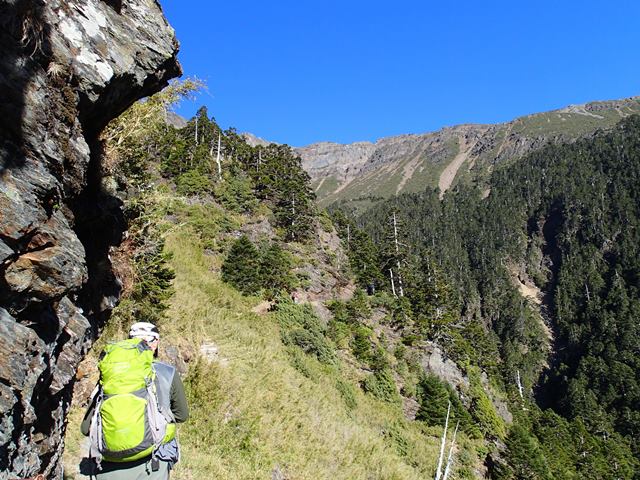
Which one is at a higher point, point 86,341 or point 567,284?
point 567,284

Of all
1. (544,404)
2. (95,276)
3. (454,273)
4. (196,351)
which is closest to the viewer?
(95,276)

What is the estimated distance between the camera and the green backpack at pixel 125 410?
9.98ft

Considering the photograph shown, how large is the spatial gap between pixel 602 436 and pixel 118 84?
75.7 metres

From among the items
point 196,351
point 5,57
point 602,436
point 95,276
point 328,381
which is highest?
point 5,57

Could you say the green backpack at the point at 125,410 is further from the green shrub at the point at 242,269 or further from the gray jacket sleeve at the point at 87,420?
the green shrub at the point at 242,269

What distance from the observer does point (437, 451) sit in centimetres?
2330

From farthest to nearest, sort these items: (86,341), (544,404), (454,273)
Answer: (454,273), (544,404), (86,341)

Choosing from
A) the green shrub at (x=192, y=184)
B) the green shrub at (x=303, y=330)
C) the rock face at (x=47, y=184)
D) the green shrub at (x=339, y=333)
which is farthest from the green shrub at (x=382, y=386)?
the rock face at (x=47, y=184)

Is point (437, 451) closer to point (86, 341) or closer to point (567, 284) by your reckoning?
point (86, 341)

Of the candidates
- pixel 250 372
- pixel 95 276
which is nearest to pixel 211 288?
pixel 250 372

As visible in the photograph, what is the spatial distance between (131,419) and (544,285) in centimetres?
13440

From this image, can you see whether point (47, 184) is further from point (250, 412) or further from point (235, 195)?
point (235, 195)

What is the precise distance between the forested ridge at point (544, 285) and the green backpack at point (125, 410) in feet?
97.7

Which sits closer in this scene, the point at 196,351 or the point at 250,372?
the point at 196,351
